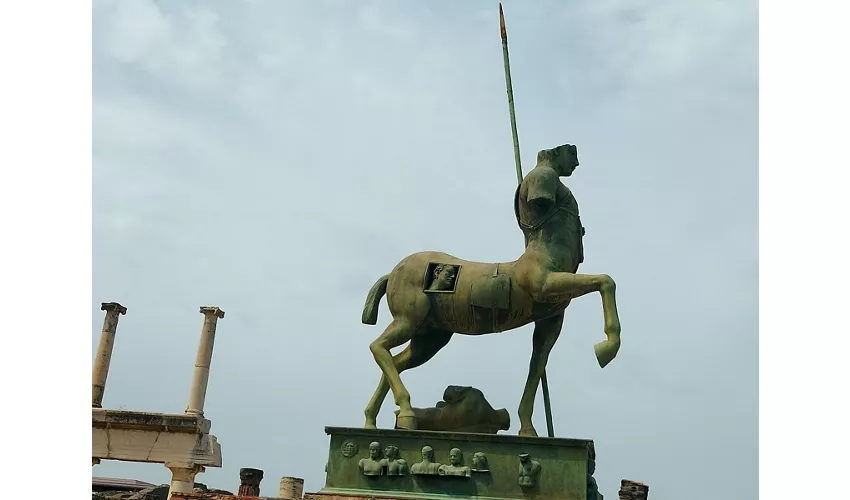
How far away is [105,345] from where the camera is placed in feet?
90.9

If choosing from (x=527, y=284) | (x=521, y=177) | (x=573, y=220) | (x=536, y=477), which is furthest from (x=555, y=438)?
(x=521, y=177)

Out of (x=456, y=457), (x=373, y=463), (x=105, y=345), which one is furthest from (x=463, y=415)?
(x=105, y=345)

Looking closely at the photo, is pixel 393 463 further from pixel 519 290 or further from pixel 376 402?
pixel 519 290

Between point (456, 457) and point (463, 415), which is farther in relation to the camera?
point (463, 415)

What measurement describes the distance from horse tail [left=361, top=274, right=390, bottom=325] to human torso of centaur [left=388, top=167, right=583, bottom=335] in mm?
419

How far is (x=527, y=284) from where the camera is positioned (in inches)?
365

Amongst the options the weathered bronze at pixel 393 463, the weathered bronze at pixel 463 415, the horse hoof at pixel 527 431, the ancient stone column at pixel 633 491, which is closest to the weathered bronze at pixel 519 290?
the horse hoof at pixel 527 431

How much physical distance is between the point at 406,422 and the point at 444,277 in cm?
146

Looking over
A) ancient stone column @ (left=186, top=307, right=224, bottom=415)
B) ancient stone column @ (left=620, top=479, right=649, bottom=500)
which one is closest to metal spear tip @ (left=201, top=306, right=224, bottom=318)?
ancient stone column @ (left=186, top=307, right=224, bottom=415)

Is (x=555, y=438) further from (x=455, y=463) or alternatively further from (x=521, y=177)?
(x=521, y=177)

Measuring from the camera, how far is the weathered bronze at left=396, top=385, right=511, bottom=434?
30.8ft

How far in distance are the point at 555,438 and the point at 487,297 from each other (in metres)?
1.52

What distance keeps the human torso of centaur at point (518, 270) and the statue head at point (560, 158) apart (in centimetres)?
20

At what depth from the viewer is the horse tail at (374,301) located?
10117mm
